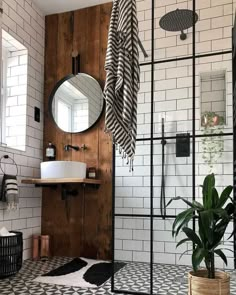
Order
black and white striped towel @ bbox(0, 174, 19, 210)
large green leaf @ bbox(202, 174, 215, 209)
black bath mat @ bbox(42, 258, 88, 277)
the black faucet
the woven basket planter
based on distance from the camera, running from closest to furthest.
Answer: the woven basket planter → large green leaf @ bbox(202, 174, 215, 209) → black bath mat @ bbox(42, 258, 88, 277) → black and white striped towel @ bbox(0, 174, 19, 210) → the black faucet

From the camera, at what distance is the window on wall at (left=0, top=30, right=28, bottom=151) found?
12.5 feet

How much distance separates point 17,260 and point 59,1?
Answer: 2966mm

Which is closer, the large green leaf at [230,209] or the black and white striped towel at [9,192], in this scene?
the large green leaf at [230,209]

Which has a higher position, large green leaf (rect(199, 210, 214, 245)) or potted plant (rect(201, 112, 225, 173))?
potted plant (rect(201, 112, 225, 173))

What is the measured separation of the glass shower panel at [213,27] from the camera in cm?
263

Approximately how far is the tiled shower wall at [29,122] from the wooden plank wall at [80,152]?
110 mm

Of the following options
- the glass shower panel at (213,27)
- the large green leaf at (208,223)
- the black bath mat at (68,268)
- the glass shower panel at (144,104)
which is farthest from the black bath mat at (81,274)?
the glass shower panel at (213,27)

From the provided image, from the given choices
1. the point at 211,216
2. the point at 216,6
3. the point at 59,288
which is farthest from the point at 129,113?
the point at 59,288

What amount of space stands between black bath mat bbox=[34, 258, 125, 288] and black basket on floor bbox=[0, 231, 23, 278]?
9.7 inches

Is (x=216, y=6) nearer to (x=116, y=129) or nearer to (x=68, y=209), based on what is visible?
(x=116, y=129)

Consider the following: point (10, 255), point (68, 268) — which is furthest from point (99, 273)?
point (10, 255)

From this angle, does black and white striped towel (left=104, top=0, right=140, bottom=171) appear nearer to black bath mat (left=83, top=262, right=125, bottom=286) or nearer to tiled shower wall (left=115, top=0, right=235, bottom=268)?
tiled shower wall (left=115, top=0, right=235, bottom=268)

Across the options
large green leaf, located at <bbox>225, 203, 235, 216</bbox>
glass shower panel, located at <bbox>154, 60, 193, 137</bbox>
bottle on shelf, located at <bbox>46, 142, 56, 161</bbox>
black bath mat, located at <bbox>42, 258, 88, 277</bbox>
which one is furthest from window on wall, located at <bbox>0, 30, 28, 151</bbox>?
large green leaf, located at <bbox>225, 203, 235, 216</bbox>

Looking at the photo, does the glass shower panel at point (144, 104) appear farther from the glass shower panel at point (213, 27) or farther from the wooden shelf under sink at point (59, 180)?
the wooden shelf under sink at point (59, 180)
